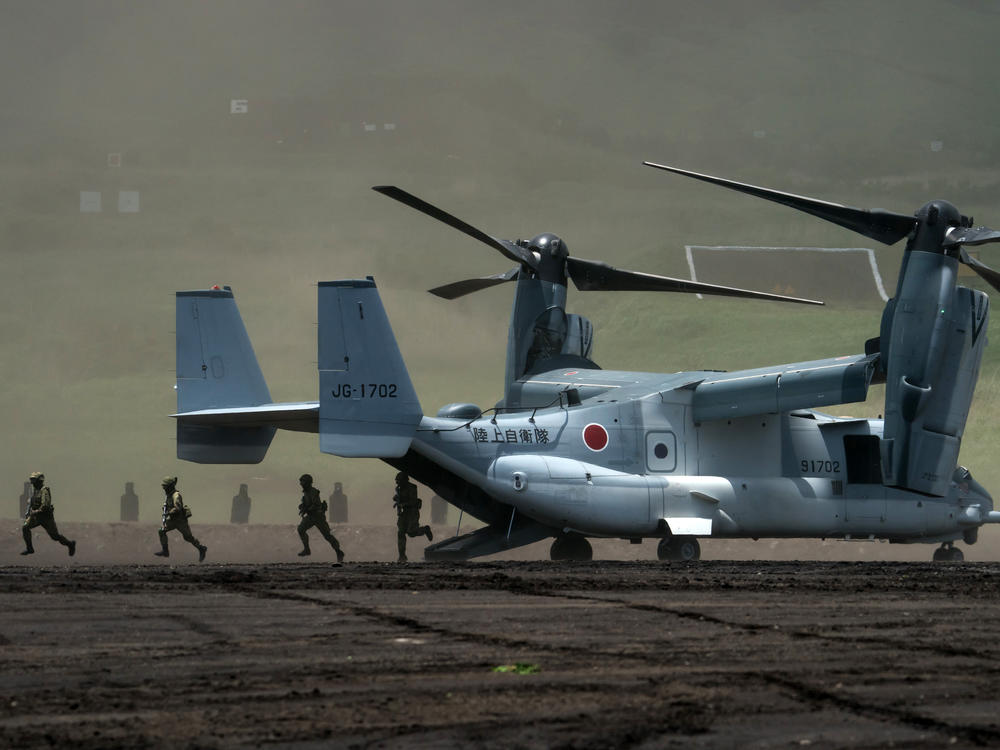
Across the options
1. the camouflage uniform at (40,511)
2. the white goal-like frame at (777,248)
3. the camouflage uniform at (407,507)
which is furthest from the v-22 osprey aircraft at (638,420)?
the white goal-like frame at (777,248)

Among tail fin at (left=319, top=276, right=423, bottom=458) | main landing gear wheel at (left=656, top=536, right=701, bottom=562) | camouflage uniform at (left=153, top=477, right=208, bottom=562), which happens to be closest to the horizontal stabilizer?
camouflage uniform at (left=153, top=477, right=208, bottom=562)

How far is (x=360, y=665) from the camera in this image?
998cm

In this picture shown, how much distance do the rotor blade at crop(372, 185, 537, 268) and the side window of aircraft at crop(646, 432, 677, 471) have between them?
4909mm

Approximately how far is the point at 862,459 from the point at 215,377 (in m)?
12.9

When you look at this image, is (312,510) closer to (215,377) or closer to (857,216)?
(215,377)

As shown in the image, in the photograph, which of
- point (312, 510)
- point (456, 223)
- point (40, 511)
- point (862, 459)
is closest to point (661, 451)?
point (862, 459)

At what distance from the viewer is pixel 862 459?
2744cm

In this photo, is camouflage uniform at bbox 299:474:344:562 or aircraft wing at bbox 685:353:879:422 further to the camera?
camouflage uniform at bbox 299:474:344:562

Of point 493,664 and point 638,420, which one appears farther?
point 638,420

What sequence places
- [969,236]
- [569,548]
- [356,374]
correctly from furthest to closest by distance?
[569,548] → [356,374] → [969,236]

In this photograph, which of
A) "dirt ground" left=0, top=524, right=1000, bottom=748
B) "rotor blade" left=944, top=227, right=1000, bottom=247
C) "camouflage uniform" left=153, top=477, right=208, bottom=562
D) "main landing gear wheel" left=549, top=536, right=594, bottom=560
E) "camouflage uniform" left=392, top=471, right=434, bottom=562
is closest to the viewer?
"dirt ground" left=0, top=524, right=1000, bottom=748

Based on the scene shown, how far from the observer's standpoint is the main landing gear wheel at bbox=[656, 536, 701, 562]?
25.6 metres

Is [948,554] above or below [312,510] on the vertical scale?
below

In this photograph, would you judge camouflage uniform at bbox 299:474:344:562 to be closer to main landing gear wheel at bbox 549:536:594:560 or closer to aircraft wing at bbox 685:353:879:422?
main landing gear wheel at bbox 549:536:594:560
